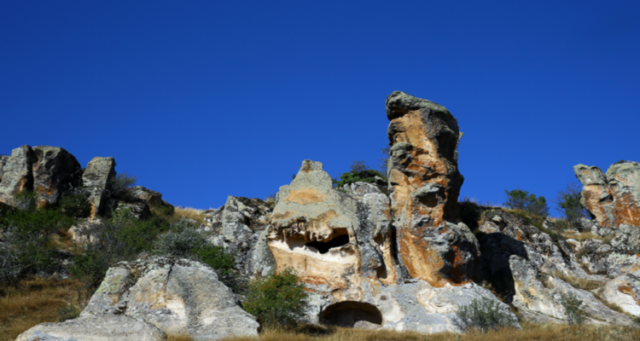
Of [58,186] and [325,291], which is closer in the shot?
[325,291]

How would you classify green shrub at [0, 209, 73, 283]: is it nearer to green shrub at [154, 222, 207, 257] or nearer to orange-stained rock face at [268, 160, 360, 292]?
green shrub at [154, 222, 207, 257]

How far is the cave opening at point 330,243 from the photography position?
59.5 ft

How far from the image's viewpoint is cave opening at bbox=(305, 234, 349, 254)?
1814 cm

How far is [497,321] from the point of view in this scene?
1442 centimetres

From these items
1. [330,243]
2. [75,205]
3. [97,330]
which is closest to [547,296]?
[330,243]

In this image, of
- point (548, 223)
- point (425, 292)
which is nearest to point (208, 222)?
point (425, 292)

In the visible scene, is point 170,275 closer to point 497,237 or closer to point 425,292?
point 425,292

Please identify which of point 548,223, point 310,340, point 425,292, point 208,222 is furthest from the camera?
point 548,223

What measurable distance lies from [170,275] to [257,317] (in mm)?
2190

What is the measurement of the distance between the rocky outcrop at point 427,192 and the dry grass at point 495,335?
2772 millimetres

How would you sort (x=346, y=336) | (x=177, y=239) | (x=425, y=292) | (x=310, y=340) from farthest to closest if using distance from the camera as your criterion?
(x=177, y=239), (x=425, y=292), (x=346, y=336), (x=310, y=340)

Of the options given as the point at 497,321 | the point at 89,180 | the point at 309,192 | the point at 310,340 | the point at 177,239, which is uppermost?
the point at 89,180

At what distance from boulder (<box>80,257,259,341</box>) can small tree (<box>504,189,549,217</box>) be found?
25166 mm

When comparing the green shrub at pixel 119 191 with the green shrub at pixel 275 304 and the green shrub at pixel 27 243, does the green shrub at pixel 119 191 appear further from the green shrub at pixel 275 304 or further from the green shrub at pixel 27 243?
the green shrub at pixel 275 304
